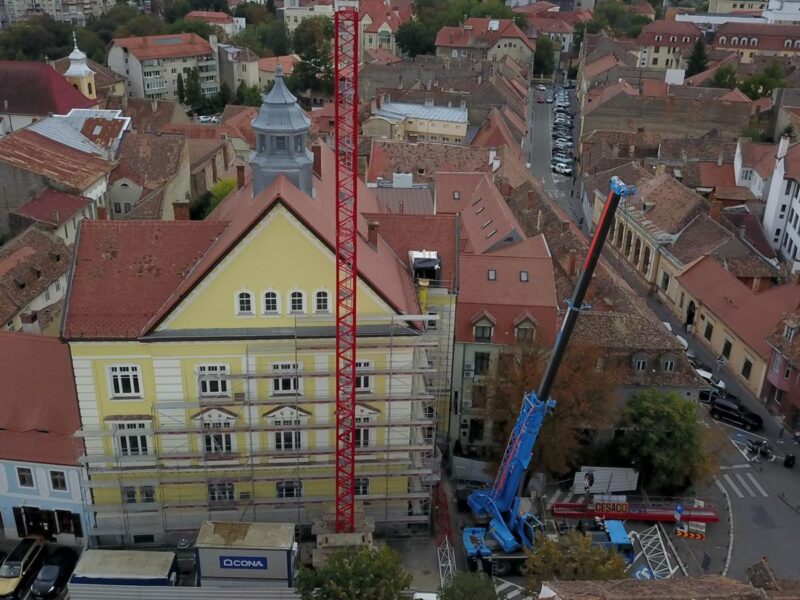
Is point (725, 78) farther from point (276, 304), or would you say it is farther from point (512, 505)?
point (276, 304)

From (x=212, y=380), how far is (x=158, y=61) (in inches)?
5224

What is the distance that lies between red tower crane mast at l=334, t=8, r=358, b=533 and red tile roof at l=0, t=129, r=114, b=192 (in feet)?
158

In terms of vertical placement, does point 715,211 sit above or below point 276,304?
below

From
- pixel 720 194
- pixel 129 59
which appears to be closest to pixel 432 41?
pixel 129 59

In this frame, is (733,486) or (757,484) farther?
(757,484)

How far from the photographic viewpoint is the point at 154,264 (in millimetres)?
44344

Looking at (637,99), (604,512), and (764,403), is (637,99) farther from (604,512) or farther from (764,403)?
(604,512)

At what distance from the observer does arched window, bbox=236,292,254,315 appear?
42500mm

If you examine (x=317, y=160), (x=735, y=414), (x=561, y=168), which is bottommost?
(x=561, y=168)

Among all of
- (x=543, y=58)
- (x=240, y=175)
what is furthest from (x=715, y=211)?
(x=543, y=58)

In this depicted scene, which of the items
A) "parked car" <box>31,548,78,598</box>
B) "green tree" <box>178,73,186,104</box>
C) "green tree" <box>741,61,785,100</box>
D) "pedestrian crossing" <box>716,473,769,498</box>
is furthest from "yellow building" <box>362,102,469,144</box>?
"parked car" <box>31,548,78,598</box>

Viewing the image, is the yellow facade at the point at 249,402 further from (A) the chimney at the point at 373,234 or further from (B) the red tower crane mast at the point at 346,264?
(A) the chimney at the point at 373,234

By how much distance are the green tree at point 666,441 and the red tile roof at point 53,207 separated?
54.5 meters

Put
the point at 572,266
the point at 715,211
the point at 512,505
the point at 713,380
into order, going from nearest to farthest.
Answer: the point at 512,505
the point at 572,266
the point at 713,380
the point at 715,211
